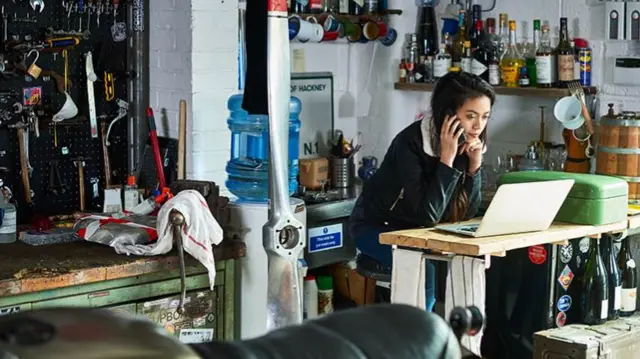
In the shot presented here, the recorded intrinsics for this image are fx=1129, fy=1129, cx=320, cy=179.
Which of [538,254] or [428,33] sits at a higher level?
[428,33]

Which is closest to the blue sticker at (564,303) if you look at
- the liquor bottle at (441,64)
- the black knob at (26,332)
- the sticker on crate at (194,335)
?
the liquor bottle at (441,64)

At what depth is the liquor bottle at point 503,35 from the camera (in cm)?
582

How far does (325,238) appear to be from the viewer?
554 cm

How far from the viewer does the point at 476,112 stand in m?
4.67

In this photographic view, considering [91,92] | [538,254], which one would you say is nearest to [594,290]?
[538,254]

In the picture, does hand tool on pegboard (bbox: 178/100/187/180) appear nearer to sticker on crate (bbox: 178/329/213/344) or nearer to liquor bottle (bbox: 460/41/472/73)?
sticker on crate (bbox: 178/329/213/344)

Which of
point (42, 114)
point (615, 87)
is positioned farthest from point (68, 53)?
point (615, 87)

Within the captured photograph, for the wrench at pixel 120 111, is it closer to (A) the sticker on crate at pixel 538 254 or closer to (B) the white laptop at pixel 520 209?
(B) the white laptop at pixel 520 209

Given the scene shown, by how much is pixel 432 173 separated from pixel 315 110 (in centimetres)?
161

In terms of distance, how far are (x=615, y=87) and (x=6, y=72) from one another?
288 cm

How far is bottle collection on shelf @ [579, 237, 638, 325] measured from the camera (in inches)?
195

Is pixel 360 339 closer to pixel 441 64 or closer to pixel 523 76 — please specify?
pixel 523 76

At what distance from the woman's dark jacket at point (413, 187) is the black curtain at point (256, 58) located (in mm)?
648

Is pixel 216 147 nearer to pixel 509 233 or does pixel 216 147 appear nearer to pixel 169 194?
pixel 169 194
